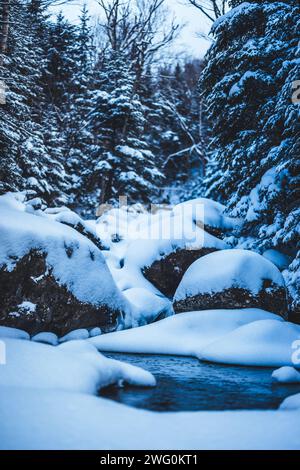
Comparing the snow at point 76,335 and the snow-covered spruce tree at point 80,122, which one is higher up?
the snow-covered spruce tree at point 80,122

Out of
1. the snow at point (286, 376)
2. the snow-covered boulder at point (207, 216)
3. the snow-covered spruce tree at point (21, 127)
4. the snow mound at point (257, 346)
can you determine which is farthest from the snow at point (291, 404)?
the snow-covered spruce tree at point (21, 127)

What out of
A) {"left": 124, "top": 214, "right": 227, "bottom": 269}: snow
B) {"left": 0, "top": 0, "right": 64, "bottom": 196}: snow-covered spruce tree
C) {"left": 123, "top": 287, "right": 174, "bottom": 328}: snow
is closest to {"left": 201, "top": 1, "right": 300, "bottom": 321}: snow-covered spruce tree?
{"left": 124, "top": 214, "right": 227, "bottom": 269}: snow

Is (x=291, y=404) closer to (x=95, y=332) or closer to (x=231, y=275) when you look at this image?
(x=231, y=275)

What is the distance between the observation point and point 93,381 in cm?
355

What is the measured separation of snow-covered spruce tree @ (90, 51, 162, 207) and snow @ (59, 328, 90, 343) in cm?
1116

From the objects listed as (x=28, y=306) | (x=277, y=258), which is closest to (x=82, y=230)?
(x=28, y=306)

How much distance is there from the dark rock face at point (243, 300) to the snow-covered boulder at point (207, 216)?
13.6ft

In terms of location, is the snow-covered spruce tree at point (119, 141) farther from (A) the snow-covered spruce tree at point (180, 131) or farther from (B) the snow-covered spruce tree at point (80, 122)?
(A) the snow-covered spruce tree at point (180, 131)

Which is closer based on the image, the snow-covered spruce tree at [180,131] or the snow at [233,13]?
the snow at [233,13]

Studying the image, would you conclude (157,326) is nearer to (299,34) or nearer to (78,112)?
(299,34)

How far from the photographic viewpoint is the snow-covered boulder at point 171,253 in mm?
10836

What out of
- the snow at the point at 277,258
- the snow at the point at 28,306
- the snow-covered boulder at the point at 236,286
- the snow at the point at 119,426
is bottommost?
the snow at the point at 119,426

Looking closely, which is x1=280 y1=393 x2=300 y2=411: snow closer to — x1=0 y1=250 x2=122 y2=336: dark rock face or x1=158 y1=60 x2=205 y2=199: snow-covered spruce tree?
x1=0 y1=250 x2=122 y2=336: dark rock face

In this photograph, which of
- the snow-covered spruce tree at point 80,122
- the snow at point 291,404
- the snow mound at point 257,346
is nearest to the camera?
the snow at point 291,404
